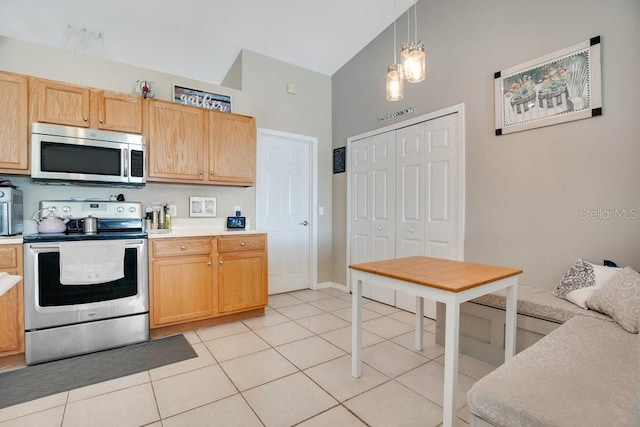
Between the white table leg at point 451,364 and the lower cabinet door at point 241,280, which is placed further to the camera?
the lower cabinet door at point 241,280

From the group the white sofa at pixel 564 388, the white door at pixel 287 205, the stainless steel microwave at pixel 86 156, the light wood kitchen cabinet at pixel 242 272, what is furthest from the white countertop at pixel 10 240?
the white sofa at pixel 564 388

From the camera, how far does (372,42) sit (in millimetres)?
3969

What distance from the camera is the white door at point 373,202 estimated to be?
3702mm

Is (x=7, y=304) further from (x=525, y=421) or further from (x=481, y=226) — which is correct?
(x=481, y=226)

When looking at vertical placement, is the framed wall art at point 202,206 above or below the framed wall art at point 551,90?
below

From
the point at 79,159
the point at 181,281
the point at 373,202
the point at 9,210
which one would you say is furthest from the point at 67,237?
the point at 373,202

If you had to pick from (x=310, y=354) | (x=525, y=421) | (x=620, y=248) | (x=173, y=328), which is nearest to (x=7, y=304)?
(x=173, y=328)

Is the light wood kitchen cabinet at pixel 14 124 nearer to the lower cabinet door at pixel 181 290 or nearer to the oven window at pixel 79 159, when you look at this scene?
the oven window at pixel 79 159

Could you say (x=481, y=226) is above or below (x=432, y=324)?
above

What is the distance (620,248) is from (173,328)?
11.6ft

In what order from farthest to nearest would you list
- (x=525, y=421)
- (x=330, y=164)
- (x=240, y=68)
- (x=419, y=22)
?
(x=330, y=164) < (x=240, y=68) < (x=419, y=22) < (x=525, y=421)

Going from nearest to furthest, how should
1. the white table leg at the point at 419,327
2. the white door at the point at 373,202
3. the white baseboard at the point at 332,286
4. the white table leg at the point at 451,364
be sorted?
the white table leg at the point at 451,364 → the white table leg at the point at 419,327 → the white door at the point at 373,202 → the white baseboard at the point at 332,286

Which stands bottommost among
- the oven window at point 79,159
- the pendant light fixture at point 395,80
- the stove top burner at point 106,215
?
the stove top burner at point 106,215

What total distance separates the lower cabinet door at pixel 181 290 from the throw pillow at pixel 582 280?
9.36 ft
